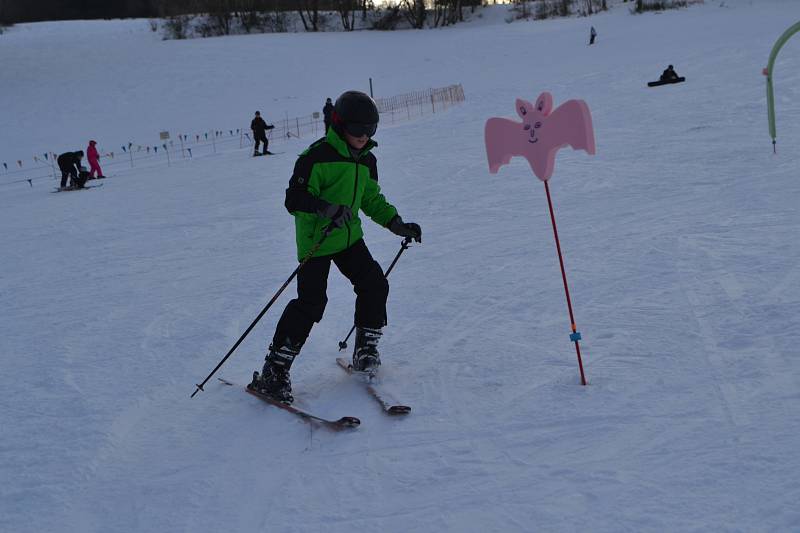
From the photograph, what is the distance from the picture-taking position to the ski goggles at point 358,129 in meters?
3.56

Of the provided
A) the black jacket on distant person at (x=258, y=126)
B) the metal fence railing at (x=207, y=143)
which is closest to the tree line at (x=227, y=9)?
the metal fence railing at (x=207, y=143)

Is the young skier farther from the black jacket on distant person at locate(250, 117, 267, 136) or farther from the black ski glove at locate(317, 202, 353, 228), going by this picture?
the black jacket on distant person at locate(250, 117, 267, 136)

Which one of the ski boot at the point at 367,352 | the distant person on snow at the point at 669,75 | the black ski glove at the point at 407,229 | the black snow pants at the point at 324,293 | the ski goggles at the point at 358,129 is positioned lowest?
A: the ski boot at the point at 367,352

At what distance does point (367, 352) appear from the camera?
161 inches

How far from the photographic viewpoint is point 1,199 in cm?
1623

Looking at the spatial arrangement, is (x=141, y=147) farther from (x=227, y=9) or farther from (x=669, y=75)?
(x=227, y=9)

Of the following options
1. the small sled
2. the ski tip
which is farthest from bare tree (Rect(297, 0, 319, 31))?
the ski tip

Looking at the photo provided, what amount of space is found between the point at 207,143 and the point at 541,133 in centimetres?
2261

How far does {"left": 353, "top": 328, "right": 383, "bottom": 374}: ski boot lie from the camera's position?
4074 millimetres

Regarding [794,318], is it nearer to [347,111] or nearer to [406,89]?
[347,111]

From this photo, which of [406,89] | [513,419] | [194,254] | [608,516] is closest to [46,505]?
[513,419]

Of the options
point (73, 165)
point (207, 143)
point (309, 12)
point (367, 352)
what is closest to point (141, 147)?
point (207, 143)

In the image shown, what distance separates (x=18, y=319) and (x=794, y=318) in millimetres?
5956

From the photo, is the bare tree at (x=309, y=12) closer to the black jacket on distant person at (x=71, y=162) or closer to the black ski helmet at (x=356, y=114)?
the black jacket on distant person at (x=71, y=162)
